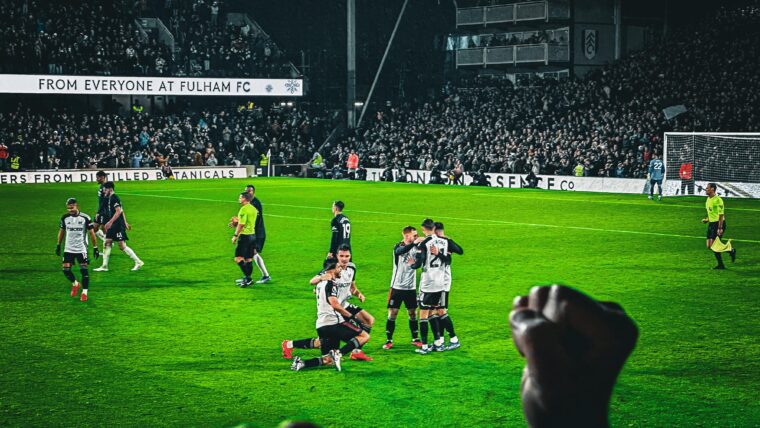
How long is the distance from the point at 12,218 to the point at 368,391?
24.1 meters

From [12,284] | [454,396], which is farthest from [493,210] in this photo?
[454,396]

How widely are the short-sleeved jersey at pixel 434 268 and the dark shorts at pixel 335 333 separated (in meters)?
1.20

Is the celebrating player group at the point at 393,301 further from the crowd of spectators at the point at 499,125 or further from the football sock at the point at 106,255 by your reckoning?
the crowd of spectators at the point at 499,125

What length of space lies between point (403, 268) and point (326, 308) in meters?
1.43

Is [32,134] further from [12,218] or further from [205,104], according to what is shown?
[12,218]

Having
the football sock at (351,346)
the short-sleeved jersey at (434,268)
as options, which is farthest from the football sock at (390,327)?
the football sock at (351,346)

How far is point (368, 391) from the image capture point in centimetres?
1023

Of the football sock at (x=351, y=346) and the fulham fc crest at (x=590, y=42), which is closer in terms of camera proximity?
the football sock at (x=351, y=346)

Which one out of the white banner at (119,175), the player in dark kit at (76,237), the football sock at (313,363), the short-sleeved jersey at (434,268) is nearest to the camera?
the football sock at (313,363)

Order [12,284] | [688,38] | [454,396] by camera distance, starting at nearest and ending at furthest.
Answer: [454,396], [12,284], [688,38]

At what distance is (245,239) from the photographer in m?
17.6

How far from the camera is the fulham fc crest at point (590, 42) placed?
185 ft

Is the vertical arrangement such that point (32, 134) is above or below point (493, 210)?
above

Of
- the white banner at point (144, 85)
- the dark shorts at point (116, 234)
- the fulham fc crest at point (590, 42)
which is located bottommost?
the dark shorts at point (116, 234)
